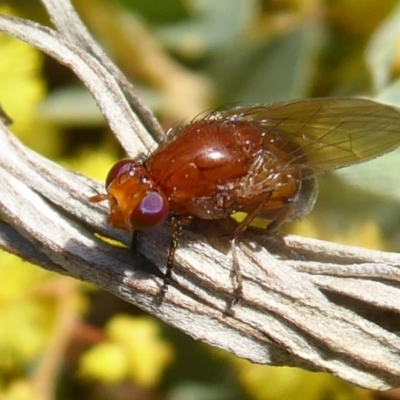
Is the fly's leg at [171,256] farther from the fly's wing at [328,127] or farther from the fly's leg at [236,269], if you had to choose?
the fly's wing at [328,127]

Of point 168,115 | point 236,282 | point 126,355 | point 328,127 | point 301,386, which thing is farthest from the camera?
point 168,115

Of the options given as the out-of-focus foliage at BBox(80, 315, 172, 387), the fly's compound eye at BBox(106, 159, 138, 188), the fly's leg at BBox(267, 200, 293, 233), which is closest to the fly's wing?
the fly's leg at BBox(267, 200, 293, 233)

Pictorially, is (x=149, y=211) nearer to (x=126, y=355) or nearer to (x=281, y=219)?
(x=281, y=219)

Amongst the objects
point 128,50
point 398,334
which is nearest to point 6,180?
point 398,334

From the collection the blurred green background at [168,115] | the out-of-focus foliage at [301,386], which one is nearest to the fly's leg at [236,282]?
the blurred green background at [168,115]

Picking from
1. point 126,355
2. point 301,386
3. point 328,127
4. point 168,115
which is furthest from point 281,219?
point 168,115

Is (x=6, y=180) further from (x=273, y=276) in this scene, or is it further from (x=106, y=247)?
(x=273, y=276)
